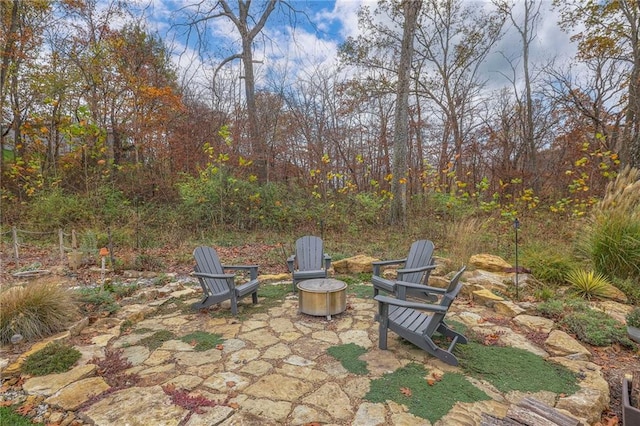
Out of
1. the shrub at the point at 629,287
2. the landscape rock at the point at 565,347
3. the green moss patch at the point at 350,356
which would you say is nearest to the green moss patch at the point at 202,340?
the green moss patch at the point at 350,356

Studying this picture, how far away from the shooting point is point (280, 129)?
959 centimetres

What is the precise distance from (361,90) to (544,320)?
842 centimetres

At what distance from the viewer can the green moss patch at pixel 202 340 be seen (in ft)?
9.02

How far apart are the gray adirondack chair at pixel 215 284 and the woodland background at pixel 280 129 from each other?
3271 mm

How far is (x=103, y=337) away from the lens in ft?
9.50

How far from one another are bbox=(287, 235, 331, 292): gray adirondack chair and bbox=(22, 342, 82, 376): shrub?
7.56ft

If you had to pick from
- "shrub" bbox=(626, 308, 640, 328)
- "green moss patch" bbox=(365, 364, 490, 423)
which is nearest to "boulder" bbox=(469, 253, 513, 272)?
"shrub" bbox=(626, 308, 640, 328)

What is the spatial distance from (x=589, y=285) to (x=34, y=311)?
18.3 feet

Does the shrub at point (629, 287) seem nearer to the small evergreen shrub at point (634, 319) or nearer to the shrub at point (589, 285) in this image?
the shrub at point (589, 285)

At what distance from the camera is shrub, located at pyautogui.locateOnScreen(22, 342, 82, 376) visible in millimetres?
2295

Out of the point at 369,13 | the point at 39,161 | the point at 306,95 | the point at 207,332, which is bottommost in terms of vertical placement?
the point at 207,332

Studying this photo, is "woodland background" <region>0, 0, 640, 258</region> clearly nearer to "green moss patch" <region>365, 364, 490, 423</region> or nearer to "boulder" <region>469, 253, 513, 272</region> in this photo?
"boulder" <region>469, 253, 513, 272</region>

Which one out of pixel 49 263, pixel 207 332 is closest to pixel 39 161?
pixel 49 263

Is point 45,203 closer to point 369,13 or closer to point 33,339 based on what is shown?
point 33,339
